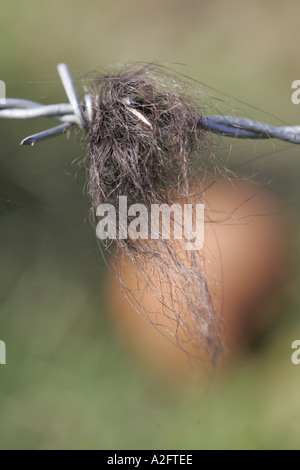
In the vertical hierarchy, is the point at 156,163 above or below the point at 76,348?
above

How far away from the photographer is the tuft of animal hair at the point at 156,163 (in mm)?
748

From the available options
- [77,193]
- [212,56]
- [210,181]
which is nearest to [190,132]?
[210,181]

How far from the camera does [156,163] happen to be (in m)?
0.77

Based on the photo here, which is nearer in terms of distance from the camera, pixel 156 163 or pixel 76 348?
pixel 156 163

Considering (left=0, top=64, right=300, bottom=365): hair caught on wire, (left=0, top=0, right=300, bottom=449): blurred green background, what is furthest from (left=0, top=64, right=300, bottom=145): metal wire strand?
(left=0, top=0, right=300, bottom=449): blurred green background

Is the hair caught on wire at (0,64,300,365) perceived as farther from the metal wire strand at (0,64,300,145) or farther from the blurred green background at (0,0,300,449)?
the blurred green background at (0,0,300,449)

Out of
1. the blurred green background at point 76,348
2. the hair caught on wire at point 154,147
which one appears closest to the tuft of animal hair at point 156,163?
the hair caught on wire at point 154,147

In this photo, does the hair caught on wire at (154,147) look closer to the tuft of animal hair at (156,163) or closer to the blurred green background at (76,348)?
the tuft of animal hair at (156,163)

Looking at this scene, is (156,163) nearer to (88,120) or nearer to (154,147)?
(154,147)

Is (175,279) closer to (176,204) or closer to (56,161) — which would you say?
(176,204)

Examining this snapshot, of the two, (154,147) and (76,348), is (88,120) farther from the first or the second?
(76,348)

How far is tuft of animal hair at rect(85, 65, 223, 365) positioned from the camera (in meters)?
0.75

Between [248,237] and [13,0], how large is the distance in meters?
1.42

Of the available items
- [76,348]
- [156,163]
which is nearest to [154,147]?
[156,163]
